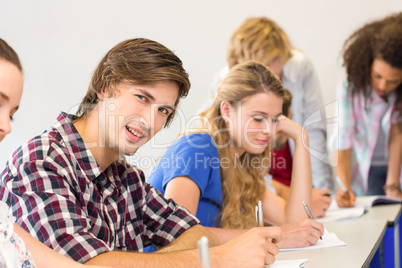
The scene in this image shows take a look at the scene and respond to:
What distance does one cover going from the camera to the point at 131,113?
1232 millimetres

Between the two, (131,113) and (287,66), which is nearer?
(131,113)

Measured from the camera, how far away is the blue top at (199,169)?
5.19 feet

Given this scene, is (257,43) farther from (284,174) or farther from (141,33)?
(141,33)

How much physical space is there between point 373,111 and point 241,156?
1.13 meters

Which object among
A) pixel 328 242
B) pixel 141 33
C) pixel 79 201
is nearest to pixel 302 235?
pixel 328 242

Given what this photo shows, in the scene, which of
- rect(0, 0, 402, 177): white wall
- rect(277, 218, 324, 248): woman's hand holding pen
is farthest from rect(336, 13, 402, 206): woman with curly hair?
rect(277, 218, 324, 248): woman's hand holding pen

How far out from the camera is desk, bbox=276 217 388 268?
1284mm

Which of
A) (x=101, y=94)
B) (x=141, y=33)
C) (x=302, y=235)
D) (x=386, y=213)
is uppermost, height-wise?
(x=141, y=33)

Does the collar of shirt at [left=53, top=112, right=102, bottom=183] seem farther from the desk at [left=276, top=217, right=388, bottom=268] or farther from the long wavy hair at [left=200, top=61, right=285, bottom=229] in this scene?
Result: the long wavy hair at [left=200, top=61, right=285, bottom=229]

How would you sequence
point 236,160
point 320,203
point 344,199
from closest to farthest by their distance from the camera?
point 236,160
point 320,203
point 344,199

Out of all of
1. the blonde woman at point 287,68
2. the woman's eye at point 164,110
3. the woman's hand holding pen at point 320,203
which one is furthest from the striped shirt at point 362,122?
the woman's eye at point 164,110

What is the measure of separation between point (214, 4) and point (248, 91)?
5.69 feet

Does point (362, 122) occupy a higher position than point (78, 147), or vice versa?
point (78, 147)

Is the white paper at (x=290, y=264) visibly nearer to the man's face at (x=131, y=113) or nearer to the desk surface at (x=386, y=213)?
the man's face at (x=131, y=113)
